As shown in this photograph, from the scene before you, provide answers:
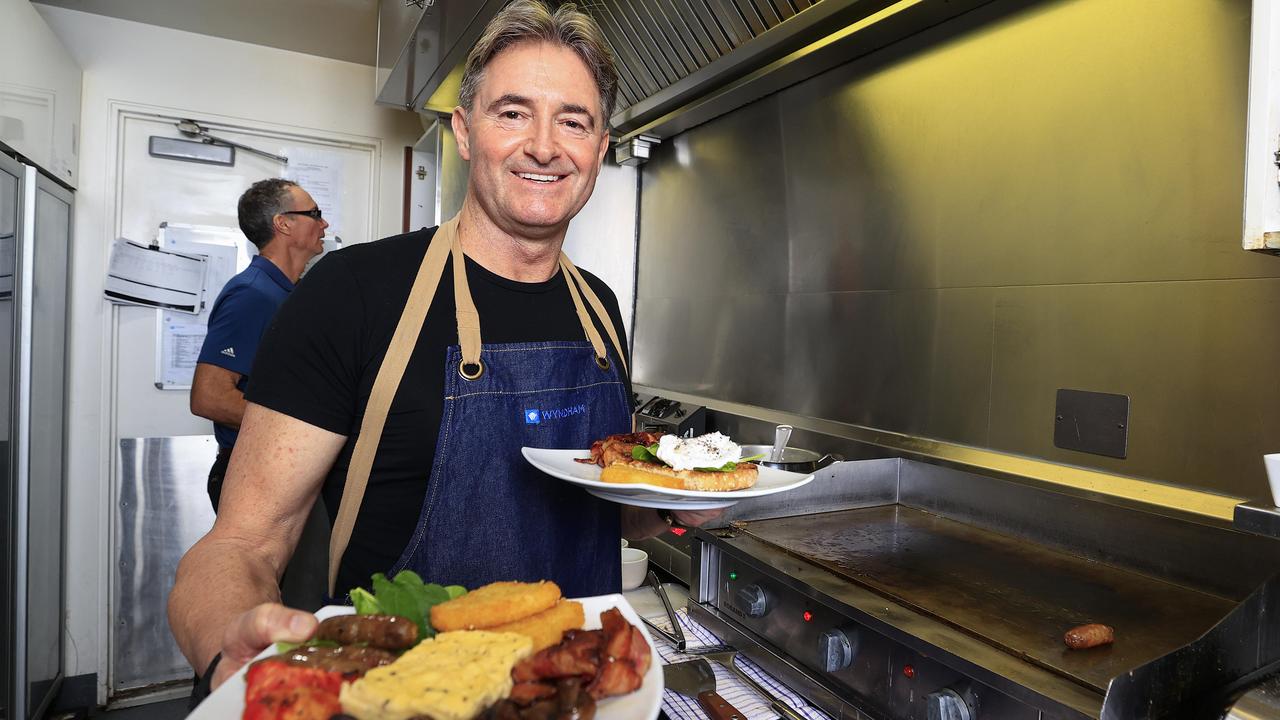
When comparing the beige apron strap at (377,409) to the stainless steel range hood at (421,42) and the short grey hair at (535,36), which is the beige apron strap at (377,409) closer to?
the short grey hair at (535,36)

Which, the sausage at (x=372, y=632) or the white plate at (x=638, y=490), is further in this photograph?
the white plate at (x=638, y=490)

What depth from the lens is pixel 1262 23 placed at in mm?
1187

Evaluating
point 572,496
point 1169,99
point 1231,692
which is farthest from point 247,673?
point 1169,99

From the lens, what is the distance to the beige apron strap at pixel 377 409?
4.23ft

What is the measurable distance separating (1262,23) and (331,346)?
1591 millimetres

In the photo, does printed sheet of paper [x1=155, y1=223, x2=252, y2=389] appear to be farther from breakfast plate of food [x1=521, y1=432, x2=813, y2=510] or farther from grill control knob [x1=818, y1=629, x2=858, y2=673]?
grill control knob [x1=818, y1=629, x2=858, y2=673]

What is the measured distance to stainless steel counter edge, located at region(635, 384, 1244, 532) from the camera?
1.66 metres

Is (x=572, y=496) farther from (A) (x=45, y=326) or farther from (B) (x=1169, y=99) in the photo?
(A) (x=45, y=326)

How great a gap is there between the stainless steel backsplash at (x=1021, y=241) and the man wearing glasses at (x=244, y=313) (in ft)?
6.63

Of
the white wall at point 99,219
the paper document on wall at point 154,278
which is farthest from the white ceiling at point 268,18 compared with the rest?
the paper document on wall at point 154,278

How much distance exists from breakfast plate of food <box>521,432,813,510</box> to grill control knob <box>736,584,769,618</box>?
459mm

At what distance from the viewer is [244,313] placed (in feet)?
10.1

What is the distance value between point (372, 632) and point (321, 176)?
13.5 ft

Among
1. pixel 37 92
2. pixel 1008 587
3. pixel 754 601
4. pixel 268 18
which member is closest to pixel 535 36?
pixel 754 601
